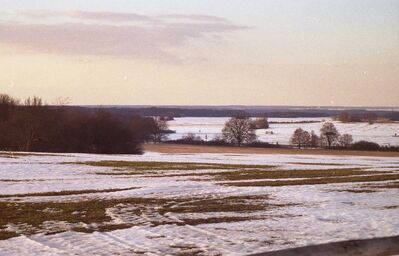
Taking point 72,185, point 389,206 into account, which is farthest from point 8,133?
point 389,206

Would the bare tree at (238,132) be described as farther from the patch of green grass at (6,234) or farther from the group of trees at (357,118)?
the patch of green grass at (6,234)

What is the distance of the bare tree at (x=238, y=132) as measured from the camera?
327 feet

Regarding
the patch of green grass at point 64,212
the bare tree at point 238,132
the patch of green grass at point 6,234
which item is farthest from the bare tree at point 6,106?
the patch of green grass at point 6,234

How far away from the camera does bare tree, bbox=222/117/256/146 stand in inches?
3927

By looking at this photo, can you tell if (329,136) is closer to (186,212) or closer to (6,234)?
(186,212)

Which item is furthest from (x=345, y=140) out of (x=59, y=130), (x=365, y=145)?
(x=59, y=130)

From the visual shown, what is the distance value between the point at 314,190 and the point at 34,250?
485 inches

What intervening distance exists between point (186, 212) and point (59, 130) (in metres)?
59.8

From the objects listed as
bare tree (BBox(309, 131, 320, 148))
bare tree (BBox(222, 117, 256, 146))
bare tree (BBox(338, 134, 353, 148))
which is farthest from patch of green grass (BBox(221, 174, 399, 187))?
bare tree (BBox(222, 117, 256, 146))

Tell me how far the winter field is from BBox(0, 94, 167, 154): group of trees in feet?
138

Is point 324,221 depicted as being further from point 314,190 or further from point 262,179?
point 262,179

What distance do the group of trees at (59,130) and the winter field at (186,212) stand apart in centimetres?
4195

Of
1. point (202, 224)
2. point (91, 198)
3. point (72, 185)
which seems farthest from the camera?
point (72, 185)

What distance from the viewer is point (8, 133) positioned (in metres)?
67.2
